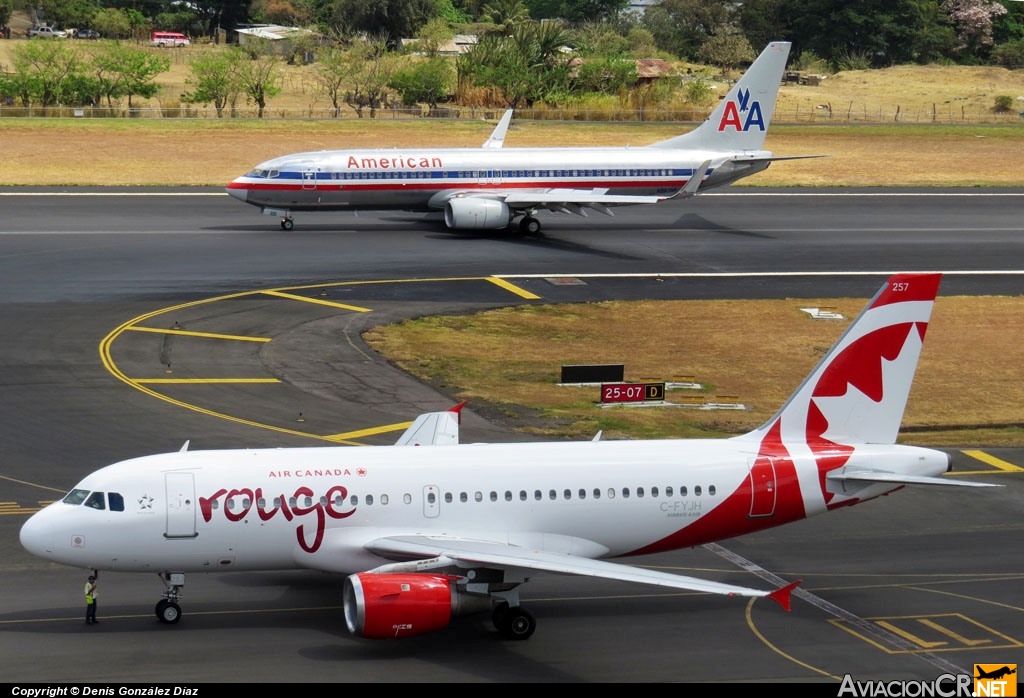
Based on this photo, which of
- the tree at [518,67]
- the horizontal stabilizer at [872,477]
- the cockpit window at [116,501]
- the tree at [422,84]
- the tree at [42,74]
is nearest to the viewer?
the cockpit window at [116,501]

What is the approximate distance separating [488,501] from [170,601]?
6821 mm

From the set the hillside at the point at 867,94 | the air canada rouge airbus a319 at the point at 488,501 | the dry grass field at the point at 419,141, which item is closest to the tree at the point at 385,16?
the hillside at the point at 867,94

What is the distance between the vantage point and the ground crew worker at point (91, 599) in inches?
1076

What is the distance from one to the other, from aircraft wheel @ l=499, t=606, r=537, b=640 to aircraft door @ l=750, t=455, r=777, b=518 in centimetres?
559

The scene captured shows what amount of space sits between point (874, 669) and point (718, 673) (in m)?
3.05

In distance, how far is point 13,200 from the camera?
8588cm

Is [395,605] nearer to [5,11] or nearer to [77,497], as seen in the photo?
[77,497]

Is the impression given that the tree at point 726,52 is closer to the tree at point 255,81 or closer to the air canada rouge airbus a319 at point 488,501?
the tree at point 255,81

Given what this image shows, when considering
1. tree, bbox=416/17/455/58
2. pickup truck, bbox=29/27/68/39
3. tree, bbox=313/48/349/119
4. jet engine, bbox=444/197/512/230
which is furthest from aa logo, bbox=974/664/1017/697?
pickup truck, bbox=29/27/68/39

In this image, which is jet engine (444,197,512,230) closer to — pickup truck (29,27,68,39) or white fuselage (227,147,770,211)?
white fuselage (227,147,770,211)

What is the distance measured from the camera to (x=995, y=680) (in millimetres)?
25703

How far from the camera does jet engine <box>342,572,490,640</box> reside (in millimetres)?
25047

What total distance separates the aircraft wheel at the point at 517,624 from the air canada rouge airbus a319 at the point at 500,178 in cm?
5056

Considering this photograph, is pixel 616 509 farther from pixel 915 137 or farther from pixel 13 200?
pixel 915 137
